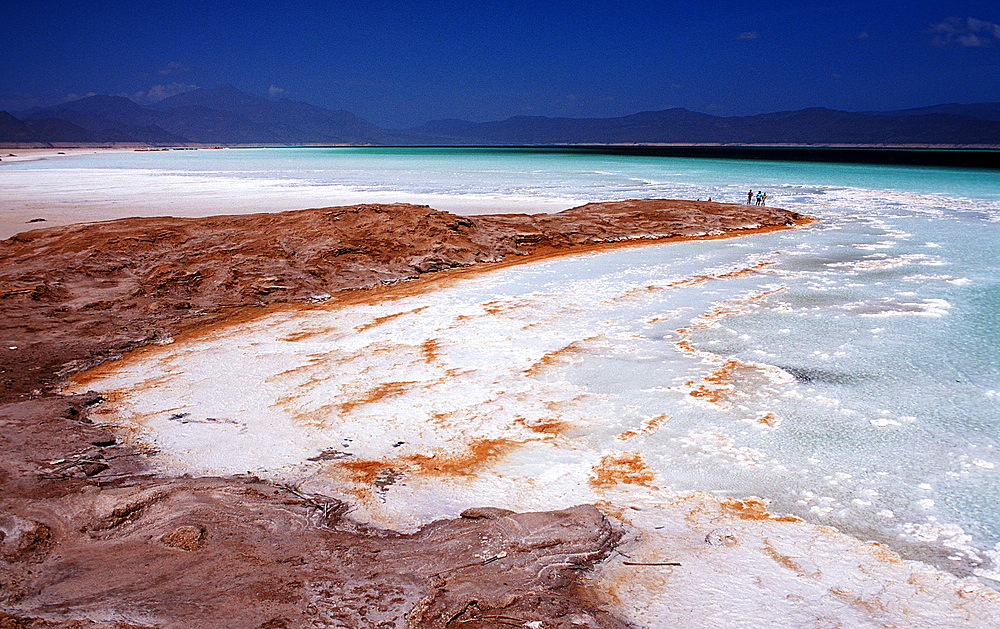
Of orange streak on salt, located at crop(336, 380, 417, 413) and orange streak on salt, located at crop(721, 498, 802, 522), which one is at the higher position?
orange streak on salt, located at crop(336, 380, 417, 413)

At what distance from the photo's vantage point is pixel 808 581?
10.2ft

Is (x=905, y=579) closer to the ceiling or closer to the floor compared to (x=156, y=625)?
closer to the floor

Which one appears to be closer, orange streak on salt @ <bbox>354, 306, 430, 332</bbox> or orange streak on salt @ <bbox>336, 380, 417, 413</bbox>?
orange streak on salt @ <bbox>336, 380, 417, 413</bbox>

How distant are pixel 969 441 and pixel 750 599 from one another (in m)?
2.58

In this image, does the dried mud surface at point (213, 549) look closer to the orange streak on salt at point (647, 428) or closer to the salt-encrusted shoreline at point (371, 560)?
the salt-encrusted shoreline at point (371, 560)

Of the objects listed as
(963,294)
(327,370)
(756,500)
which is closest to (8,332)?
(327,370)

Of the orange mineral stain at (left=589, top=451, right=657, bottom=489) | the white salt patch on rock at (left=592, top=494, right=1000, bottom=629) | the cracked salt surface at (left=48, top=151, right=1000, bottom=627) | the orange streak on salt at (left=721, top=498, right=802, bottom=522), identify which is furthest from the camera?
the orange mineral stain at (left=589, top=451, right=657, bottom=489)

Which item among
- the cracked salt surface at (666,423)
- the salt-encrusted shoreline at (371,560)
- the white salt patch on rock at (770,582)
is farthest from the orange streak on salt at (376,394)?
the white salt patch on rock at (770,582)

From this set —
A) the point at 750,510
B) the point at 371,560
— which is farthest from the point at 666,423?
the point at 371,560

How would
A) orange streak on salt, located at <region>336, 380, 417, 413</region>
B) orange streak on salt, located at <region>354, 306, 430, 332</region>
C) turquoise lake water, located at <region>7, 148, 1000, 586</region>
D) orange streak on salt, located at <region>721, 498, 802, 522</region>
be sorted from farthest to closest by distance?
orange streak on salt, located at <region>354, 306, 430, 332</region>
orange streak on salt, located at <region>336, 380, 417, 413</region>
turquoise lake water, located at <region>7, 148, 1000, 586</region>
orange streak on salt, located at <region>721, 498, 802, 522</region>

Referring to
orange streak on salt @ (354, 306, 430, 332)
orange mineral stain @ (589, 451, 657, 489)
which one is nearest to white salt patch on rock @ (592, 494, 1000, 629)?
orange mineral stain @ (589, 451, 657, 489)

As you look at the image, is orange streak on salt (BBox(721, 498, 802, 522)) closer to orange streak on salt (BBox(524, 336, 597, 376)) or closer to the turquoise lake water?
the turquoise lake water

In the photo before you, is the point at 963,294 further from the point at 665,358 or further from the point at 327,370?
the point at 327,370

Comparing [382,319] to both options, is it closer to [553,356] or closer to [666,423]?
[553,356]
